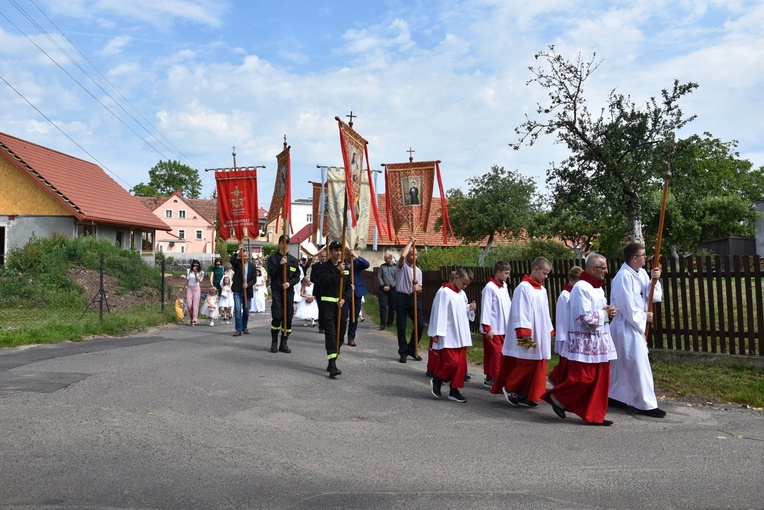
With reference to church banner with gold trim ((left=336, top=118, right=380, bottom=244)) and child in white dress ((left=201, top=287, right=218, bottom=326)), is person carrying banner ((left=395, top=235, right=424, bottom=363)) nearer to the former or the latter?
church banner with gold trim ((left=336, top=118, right=380, bottom=244))

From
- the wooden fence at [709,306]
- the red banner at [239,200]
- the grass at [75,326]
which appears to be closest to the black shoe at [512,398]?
the wooden fence at [709,306]

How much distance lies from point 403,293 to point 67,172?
91.7 feet

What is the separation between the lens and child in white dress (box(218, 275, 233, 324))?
1824 cm

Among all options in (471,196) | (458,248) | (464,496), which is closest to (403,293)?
(464,496)

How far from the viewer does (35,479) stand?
15.9 ft

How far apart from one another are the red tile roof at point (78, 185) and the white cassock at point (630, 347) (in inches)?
1093

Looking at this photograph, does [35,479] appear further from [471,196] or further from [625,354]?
[471,196]

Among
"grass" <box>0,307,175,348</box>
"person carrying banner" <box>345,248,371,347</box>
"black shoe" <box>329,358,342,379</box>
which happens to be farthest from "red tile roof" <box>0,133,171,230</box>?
"black shoe" <box>329,358,342,379</box>

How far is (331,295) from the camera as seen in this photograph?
1026cm

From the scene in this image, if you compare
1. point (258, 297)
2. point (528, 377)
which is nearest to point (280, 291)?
point (528, 377)

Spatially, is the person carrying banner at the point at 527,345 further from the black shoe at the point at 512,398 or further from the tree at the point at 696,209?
the tree at the point at 696,209

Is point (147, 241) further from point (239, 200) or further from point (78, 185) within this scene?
point (239, 200)

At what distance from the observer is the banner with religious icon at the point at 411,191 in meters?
12.9

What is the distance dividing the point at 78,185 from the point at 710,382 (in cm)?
3228
